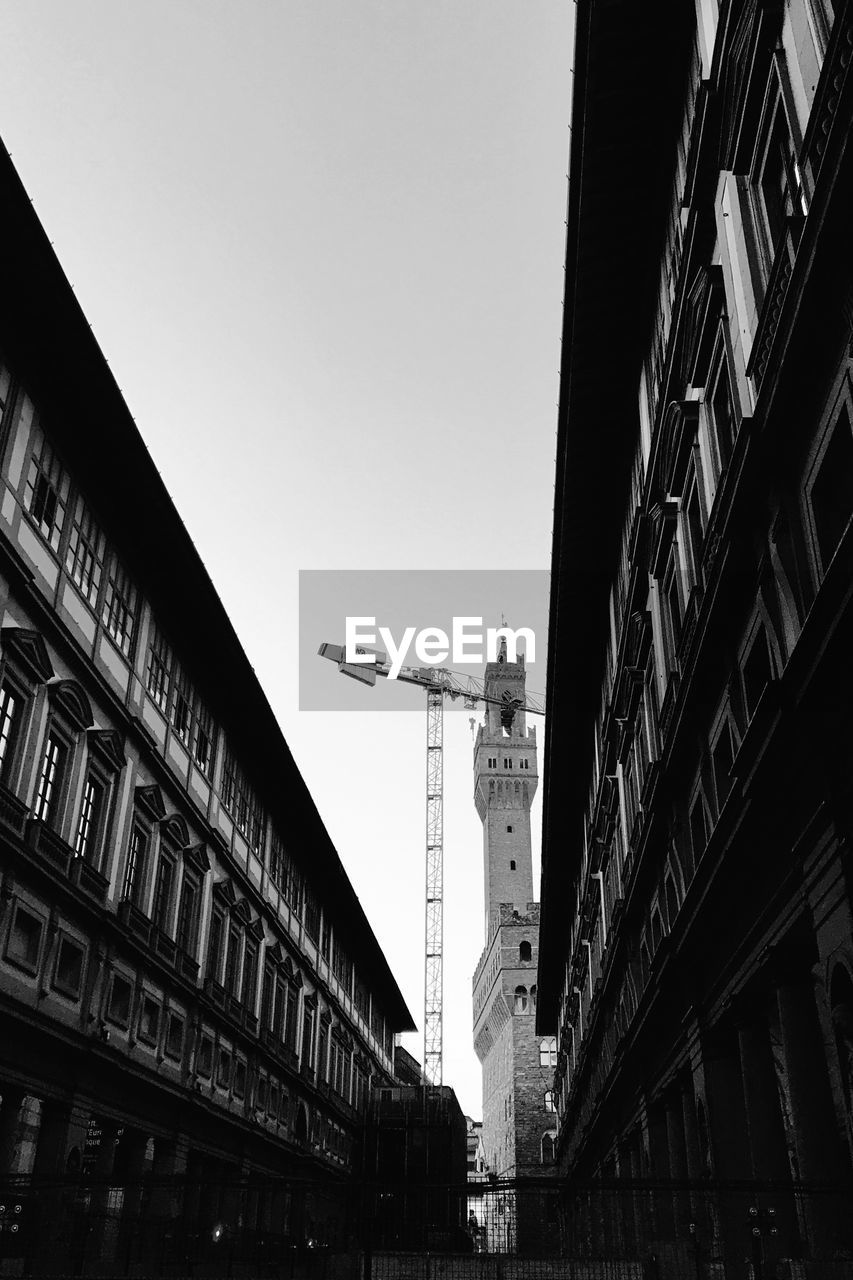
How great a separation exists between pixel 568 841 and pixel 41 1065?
1191 inches

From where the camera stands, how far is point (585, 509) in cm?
3089

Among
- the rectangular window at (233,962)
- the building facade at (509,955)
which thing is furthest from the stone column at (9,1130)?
the building facade at (509,955)

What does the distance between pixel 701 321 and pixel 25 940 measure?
15.5 metres

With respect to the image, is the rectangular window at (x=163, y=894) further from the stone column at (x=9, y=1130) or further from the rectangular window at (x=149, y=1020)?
the stone column at (x=9, y=1130)

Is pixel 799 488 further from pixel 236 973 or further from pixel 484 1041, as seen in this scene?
pixel 484 1041

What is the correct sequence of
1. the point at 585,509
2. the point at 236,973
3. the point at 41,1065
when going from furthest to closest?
1. the point at 236,973
2. the point at 585,509
3. the point at 41,1065

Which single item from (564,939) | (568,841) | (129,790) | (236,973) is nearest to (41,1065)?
(129,790)

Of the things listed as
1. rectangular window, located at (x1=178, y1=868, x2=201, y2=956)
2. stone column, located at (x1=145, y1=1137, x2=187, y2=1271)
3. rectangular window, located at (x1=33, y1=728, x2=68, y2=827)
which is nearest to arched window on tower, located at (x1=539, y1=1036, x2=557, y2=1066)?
rectangular window, located at (x1=178, y1=868, x2=201, y2=956)

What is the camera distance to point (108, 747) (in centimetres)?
2422

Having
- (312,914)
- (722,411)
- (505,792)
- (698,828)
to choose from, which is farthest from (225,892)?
(505,792)

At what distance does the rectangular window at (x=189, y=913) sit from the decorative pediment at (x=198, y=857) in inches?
10.8

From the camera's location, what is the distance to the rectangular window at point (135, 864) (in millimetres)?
25656

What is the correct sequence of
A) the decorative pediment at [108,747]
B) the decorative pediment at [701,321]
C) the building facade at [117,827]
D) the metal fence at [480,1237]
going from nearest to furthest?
the metal fence at [480,1237] → the decorative pediment at [701,321] → the building facade at [117,827] → the decorative pediment at [108,747]

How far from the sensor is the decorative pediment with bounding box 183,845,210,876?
30125mm
